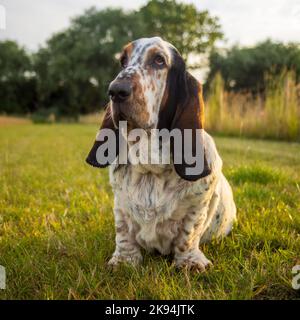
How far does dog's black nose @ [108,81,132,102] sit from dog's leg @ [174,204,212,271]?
94 cm

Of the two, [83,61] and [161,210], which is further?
[83,61]

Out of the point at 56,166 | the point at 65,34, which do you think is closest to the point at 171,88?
the point at 56,166

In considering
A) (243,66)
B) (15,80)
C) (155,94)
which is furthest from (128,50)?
(15,80)

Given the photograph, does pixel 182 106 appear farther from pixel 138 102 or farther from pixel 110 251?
pixel 110 251

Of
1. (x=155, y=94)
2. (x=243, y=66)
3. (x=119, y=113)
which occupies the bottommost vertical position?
(x=119, y=113)

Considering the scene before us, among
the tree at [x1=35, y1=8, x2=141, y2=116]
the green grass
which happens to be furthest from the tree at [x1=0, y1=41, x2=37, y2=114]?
the green grass

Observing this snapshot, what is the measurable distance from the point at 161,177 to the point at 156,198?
0.50 ft

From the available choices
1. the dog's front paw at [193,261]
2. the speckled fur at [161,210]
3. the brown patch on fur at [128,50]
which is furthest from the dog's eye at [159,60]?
the dog's front paw at [193,261]

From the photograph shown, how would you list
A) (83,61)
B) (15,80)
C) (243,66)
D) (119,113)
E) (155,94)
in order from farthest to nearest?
(83,61) → (15,80) → (243,66) → (155,94) → (119,113)

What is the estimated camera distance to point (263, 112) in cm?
1230

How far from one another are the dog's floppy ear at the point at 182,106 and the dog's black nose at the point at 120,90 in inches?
15.1

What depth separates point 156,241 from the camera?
2721 millimetres
